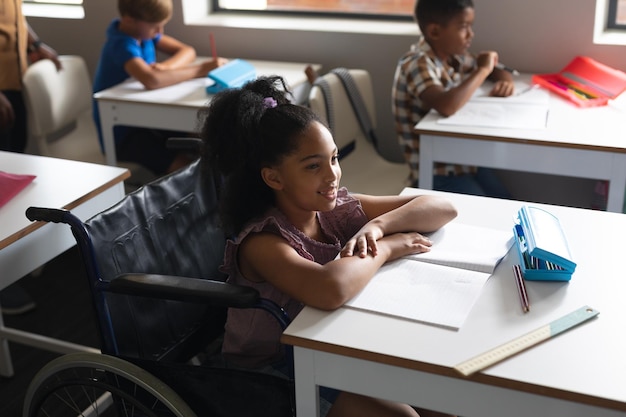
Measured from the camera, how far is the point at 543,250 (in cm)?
154

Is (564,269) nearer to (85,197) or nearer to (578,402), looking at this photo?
(578,402)

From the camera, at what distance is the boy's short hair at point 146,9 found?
3.19 meters

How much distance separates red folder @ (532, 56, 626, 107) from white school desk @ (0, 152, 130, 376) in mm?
1567

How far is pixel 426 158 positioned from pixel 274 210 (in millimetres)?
956

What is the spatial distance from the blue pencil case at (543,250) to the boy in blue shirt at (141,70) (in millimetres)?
1818

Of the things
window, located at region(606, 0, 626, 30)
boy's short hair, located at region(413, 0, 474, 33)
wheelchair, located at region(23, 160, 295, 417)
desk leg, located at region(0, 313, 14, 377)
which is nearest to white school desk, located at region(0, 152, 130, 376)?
wheelchair, located at region(23, 160, 295, 417)

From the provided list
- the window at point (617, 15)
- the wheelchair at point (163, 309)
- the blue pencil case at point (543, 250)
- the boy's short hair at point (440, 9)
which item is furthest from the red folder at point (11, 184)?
the window at point (617, 15)

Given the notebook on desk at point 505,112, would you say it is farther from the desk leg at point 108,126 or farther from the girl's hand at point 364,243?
the desk leg at point 108,126

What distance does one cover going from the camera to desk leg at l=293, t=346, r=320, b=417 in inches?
55.3

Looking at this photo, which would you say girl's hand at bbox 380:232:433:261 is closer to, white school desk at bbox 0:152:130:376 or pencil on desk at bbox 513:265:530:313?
pencil on desk at bbox 513:265:530:313

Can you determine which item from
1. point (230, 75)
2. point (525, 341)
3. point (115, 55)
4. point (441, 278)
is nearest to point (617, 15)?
point (230, 75)

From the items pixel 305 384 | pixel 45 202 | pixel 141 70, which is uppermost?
pixel 141 70

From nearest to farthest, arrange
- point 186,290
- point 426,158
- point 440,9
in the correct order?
point 186,290
point 426,158
point 440,9

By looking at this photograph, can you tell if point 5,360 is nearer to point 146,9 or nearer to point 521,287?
point 146,9
